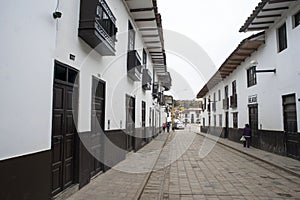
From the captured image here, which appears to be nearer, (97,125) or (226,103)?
(97,125)

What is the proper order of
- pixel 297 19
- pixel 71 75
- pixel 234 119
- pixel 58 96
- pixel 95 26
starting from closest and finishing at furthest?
pixel 58 96 < pixel 71 75 < pixel 95 26 < pixel 297 19 < pixel 234 119

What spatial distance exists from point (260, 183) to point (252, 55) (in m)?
9.83

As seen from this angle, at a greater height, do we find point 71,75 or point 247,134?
point 71,75

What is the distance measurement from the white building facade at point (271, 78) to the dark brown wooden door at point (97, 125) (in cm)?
714

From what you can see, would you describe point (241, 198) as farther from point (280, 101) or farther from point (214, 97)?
point (214, 97)

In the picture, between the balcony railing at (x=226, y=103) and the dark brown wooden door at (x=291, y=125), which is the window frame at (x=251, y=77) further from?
the balcony railing at (x=226, y=103)

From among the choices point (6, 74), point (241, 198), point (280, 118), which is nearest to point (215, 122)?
point (280, 118)

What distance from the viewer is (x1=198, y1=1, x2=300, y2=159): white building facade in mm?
9594

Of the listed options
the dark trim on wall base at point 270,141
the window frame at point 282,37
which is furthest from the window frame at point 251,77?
the window frame at point 282,37

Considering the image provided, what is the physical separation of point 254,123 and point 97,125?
1055 cm

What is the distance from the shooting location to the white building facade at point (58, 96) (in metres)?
3.03

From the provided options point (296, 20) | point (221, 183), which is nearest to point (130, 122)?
point (221, 183)

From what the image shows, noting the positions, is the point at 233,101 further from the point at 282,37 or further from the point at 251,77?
the point at 282,37

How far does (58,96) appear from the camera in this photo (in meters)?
4.55
